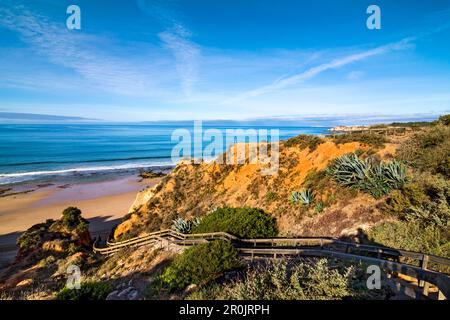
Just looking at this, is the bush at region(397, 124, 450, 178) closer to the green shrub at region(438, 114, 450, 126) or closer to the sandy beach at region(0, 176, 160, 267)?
the green shrub at region(438, 114, 450, 126)

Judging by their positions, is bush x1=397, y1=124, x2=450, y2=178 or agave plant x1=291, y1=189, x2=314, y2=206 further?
agave plant x1=291, y1=189, x2=314, y2=206

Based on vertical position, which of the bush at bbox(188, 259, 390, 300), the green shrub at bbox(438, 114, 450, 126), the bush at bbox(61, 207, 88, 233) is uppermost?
the green shrub at bbox(438, 114, 450, 126)

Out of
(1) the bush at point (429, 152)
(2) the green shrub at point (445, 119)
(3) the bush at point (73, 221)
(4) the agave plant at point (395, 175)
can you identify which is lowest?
(3) the bush at point (73, 221)

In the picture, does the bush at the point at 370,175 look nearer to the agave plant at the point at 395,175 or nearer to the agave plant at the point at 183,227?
the agave plant at the point at 395,175

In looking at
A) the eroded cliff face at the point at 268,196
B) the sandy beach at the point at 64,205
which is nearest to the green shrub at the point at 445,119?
the eroded cliff face at the point at 268,196

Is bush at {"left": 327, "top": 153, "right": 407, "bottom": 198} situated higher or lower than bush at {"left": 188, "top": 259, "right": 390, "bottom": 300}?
higher

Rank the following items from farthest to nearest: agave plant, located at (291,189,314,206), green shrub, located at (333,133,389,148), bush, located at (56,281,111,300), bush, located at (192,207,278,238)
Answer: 1. green shrub, located at (333,133,389,148)
2. agave plant, located at (291,189,314,206)
3. bush, located at (192,207,278,238)
4. bush, located at (56,281,111,300)

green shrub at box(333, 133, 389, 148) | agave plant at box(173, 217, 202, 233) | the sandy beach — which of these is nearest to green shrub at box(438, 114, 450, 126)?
green shrub at box(333, 133, 389, 148)
